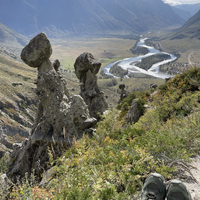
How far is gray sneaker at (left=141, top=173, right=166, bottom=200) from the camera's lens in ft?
10.6

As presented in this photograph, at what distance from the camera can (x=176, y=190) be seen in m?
3.15

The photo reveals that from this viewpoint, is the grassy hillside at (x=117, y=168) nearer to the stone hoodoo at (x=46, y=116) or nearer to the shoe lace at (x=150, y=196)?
the shoe lace at (x=150, y=196)

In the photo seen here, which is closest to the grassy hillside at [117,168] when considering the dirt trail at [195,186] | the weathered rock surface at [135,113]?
the dirt trail at [195,186]

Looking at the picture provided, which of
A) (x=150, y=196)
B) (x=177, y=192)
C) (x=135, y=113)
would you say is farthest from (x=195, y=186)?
(x=135, y=113)

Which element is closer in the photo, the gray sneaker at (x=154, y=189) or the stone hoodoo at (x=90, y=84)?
the gray sneaker at (x=154, y=189)

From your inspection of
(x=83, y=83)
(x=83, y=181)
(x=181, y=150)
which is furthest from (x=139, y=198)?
(x=83, y=83)

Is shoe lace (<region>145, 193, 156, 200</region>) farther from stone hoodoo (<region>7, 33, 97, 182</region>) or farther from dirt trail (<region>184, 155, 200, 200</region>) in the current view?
stone hoodoo (<region>7, 33, 97, 182</region>)

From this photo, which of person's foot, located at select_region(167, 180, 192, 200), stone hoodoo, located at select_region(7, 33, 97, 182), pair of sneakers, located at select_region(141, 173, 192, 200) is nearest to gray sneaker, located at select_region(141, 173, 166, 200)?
pair of sneakers, located at select_region(141, 173, 192, 200)

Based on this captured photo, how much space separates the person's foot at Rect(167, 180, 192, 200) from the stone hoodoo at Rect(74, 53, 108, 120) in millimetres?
13331

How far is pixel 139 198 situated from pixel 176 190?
809mm

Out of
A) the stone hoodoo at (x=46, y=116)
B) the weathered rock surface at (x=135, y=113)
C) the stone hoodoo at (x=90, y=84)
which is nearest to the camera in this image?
the stone hoodoo at (x=46, y=116)

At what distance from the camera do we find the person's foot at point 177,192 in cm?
309

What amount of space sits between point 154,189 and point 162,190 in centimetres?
17

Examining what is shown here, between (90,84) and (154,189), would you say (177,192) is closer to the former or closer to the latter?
(154,189)
